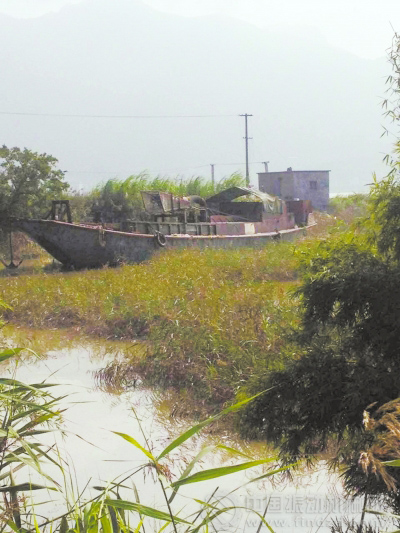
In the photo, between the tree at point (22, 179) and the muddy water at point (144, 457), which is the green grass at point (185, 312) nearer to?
the muddy water at point (144, 457)

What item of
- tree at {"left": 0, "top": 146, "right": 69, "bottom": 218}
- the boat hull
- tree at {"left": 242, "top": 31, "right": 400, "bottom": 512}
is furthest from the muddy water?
tree at {"left": 0, "top": 146, "right": 69, "bottom": 218}

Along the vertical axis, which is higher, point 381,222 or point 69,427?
point 381,222

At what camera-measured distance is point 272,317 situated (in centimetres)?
891

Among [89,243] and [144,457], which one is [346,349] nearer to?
[144,457]

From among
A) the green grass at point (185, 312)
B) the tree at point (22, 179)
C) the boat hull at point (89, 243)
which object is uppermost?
the tree at point (22, 179)

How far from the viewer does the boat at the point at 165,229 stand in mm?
20297

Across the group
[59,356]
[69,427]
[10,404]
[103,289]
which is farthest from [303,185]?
[10,404]

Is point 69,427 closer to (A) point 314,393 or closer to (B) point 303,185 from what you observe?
(A) point 314,393

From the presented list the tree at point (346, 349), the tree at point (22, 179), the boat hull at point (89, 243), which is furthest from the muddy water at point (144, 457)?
the tree at point (22, 179)

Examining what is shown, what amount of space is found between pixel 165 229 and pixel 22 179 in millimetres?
4471

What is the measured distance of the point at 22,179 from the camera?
21.5 m

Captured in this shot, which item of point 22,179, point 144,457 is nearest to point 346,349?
point 144,457

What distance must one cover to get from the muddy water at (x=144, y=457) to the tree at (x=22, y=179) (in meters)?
12.1

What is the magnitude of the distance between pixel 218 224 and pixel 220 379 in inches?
652
